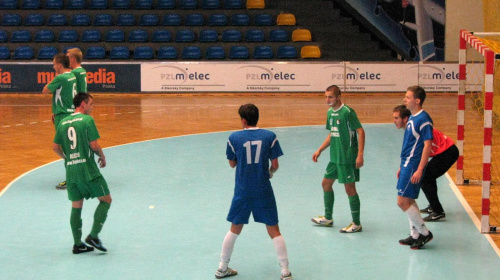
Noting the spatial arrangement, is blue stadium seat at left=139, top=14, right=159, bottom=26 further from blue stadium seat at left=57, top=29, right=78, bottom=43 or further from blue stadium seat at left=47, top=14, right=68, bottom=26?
blue stadium seat at left=47, top=14, right=68, bottom=26

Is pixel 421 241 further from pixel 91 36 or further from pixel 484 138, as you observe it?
pixel 91 36

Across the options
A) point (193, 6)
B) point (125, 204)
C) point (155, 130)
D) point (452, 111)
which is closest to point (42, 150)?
point (155, 130)

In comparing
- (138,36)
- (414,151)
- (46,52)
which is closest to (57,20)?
(46,52)

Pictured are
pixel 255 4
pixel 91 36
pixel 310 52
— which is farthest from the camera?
pixel 255 4

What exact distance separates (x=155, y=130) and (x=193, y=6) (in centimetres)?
1347

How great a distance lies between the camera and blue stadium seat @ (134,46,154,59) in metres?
26.5

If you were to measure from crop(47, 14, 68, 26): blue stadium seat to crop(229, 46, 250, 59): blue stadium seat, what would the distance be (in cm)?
714

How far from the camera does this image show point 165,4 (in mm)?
29500

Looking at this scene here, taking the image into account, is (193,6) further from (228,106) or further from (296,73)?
(228,106)

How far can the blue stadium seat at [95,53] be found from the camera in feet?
87.0

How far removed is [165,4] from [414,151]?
23364mm

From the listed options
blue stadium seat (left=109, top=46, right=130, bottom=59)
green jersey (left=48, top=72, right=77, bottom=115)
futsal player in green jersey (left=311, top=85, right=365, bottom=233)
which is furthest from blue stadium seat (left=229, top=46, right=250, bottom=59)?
futsal player in green jersey (left=311, top=85, right=365, bottom=233)

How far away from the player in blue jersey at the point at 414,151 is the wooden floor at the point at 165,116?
2.54 meters

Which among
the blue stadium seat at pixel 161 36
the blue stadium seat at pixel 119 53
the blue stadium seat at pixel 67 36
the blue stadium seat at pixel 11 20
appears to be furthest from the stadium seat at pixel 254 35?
the blue stadium seat at pixel 11 20
